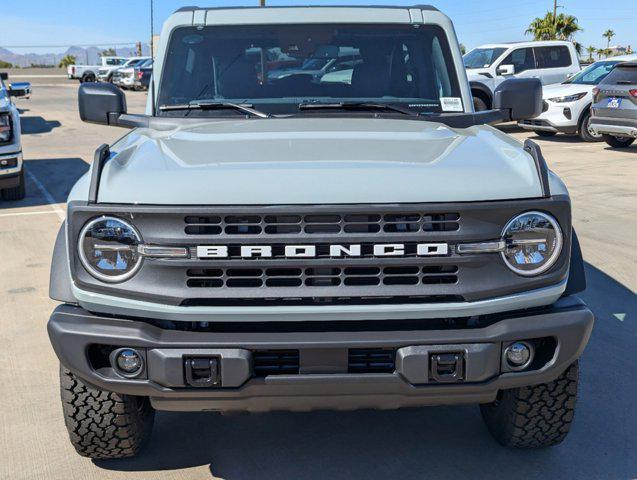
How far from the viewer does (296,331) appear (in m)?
2.75

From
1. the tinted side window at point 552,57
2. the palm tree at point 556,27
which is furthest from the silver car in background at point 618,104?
the palm tree at point 556,27

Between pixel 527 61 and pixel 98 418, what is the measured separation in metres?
16.9

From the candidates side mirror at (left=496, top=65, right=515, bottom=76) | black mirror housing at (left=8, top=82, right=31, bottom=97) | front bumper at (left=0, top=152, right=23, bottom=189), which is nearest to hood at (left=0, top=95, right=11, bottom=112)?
front bumper at (left=0, top=152, right=23, bottom=189)

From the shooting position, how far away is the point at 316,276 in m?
2.72

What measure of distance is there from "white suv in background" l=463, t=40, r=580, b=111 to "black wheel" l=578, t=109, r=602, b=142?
110 inches

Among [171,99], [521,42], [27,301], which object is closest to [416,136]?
[171,99]

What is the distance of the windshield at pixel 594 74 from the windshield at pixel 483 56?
8.57 ft

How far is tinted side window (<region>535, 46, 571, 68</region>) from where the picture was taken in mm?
18281

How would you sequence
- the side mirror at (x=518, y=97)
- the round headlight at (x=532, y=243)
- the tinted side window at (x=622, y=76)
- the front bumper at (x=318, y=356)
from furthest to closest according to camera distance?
the tinted side window at (x=622, y=76)
the side mirror at (x=518, y=97)
the round headlight at (x=532, y=243)
the front bumper at (x=318, y=356)

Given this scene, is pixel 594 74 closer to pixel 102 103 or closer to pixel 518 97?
pixel 518 97

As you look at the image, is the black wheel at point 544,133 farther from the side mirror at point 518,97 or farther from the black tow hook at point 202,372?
the black tow hook at point 202,372

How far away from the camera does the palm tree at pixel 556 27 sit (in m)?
63.2

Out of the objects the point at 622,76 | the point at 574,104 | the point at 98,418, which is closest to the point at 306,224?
the point at 98,418

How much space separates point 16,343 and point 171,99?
1.91 meters
